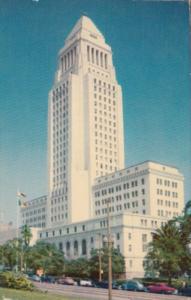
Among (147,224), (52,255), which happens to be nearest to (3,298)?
(52,255)

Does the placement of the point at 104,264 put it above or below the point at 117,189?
below

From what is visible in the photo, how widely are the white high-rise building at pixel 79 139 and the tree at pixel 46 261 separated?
920cm

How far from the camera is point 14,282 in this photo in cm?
920

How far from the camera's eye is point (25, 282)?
9.70 m

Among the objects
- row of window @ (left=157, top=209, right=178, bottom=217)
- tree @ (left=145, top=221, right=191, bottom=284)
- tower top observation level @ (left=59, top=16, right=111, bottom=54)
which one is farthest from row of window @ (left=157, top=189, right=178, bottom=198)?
tower top observation level @ (left=59, top=16, right=111, bottom=54)

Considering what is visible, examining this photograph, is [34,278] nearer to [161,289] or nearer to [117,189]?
[161,289]

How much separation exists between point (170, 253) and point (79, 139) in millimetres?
16016

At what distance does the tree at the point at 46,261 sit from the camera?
15.6 meters

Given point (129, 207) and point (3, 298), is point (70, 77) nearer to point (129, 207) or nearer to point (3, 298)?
point (129, 207)

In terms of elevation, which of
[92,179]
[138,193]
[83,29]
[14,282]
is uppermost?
[83,29]

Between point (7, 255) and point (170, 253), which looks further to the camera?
point (170, 253)

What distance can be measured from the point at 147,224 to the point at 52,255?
6973 mm

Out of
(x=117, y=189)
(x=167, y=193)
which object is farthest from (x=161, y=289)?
(x=117, y=189)

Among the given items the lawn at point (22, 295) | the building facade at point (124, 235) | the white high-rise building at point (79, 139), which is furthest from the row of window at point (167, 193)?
the lawn at point (22, 295)
